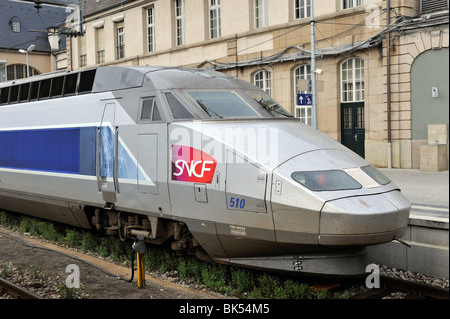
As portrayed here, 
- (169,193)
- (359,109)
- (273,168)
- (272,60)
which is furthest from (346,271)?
(272,60)

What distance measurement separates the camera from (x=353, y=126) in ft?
66.2

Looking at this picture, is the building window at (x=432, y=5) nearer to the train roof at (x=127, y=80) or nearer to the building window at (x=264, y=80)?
the building window at (x=264, y=80)

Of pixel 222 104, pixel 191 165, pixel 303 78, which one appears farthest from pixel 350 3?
pixel 191 165

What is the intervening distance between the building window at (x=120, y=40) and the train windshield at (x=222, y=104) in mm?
17230

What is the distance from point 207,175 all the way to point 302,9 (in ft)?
49.9

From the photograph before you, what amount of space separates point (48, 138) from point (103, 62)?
557 inches

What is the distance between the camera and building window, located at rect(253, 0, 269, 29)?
2155cm

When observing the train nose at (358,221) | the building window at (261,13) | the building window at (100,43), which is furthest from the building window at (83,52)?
the train nose at (358,221)

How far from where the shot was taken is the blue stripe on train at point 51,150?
9.43 meters

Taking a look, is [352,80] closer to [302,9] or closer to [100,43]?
[302,9]

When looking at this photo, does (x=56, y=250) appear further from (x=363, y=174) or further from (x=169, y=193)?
(x=363, y=174)

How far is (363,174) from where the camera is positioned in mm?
6738

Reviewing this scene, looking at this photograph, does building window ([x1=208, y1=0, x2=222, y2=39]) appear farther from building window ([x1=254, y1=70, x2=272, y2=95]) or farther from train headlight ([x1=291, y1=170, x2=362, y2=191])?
train headlight ([x1=291, y1=170, x2=362, y2=191])

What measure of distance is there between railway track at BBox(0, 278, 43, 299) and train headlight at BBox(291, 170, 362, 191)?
366 centimetres
